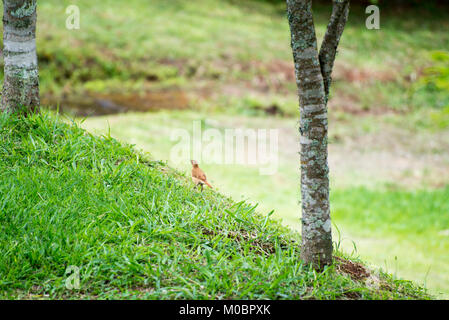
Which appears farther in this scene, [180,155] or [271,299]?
[180,155]

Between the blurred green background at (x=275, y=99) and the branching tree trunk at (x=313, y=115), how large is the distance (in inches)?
77.5

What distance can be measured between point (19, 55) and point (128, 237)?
212 centimetres

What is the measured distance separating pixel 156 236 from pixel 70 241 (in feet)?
1.82

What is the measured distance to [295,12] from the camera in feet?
9.00

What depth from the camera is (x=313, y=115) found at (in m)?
2.82

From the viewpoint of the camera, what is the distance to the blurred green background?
23.2ft

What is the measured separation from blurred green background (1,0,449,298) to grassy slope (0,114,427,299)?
1196 mm

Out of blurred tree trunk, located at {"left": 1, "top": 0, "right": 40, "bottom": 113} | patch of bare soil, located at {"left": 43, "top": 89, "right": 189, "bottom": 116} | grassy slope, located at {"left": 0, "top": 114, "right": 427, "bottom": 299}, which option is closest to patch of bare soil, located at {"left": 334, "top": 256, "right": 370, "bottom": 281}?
grassy slope, located at {"left": 0, "top": 114, "right": 427, "bottom": 299}

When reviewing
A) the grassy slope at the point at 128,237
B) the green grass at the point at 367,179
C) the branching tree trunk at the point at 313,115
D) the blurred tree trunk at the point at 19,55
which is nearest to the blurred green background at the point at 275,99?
the green grass at the point at 367,179

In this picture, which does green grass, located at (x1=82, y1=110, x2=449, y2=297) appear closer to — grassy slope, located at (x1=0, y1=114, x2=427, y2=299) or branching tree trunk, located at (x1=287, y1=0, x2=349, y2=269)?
grassy slope, located at (x1=0, y1=114, x2=427, y2=299)
